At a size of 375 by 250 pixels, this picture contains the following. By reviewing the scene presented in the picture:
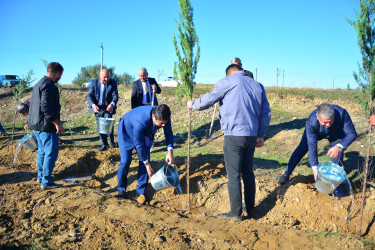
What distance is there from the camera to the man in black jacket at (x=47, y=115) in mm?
4426

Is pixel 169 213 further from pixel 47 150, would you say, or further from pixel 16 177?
pixel 16 177

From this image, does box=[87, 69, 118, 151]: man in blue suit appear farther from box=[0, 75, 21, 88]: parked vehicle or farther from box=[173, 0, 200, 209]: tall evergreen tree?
box=[0, 75, 21, 88]: parked vehicle

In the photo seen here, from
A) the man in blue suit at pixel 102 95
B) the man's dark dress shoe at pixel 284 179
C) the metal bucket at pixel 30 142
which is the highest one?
the man in blue suit at pixel 102 95

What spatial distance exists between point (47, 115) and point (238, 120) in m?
2.98

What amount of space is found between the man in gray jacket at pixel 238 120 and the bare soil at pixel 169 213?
0.59m

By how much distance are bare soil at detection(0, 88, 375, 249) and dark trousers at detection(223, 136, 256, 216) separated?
13.6 inches

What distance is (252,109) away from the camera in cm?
358

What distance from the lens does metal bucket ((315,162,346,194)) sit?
12.8 feet

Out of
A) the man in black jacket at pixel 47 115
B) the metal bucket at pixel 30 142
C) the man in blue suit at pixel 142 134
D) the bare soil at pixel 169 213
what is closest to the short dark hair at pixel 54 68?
the man in black jacket at pixel 47 115

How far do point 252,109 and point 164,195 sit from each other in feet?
7.90

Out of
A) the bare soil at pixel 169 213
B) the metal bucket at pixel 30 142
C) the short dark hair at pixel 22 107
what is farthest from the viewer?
the short dark hair at pixel 22 107

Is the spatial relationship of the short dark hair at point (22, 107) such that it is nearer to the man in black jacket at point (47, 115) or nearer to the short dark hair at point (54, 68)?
the man in black jacket at point (47, 115)

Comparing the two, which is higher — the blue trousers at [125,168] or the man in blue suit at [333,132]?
the man in blue suit at [333,132]

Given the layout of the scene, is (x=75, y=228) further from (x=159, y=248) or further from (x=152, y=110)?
(x=152, y=110)
